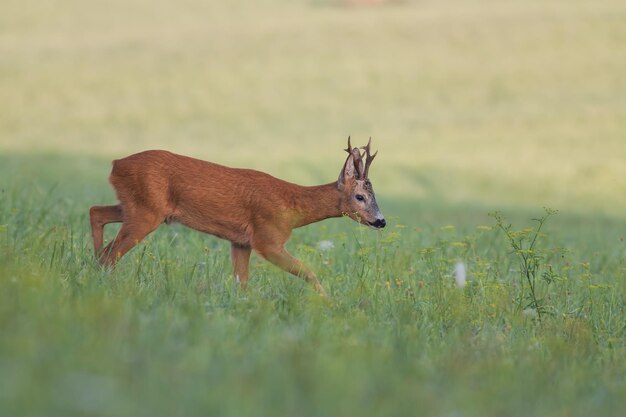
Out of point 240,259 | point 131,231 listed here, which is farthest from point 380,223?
point 131,231

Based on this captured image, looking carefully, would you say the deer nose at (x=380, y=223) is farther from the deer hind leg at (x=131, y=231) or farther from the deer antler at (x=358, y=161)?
the deer hind leg at (x=131, y=231)

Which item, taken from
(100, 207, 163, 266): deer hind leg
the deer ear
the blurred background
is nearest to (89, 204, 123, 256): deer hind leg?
(100, 207, 163, 266): deer hind leg

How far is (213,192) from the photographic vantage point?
8.62 meters

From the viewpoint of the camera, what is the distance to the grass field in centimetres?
438

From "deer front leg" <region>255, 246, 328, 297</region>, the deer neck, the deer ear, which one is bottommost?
"deer front leg" <region>255, 246, 328, 297</region>

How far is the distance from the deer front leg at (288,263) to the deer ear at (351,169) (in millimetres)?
831

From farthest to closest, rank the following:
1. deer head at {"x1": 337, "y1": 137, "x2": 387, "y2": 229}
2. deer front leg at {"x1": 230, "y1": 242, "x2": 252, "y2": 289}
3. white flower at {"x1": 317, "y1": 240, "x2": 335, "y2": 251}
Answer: white flower at {"x1": 317, "y1": 240, "x2": 335, "y2": 251} < deer head at {"x1": 337, "y1": 137, "x2": 387, "y2": 229} < deer front leg at {"x1": 230, "y1": 242, "x2": 252, "y2": 289}

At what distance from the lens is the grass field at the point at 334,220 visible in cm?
438

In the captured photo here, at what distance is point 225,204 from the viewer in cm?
866

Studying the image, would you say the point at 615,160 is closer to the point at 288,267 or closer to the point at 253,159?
the point at 253,159

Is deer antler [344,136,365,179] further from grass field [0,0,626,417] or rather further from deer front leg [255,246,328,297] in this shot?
deer front leg [255,246,328,297]

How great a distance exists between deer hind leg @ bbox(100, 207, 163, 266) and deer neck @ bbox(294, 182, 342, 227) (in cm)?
120

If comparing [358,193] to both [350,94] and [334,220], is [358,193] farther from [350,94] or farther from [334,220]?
[350,94]

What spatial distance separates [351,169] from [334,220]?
6173 millimetres
